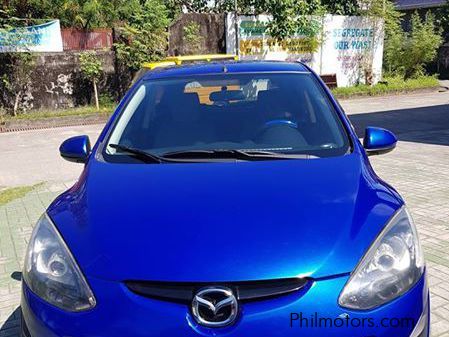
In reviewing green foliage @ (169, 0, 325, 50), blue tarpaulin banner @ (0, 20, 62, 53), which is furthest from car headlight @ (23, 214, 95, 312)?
green foliage @ (169, 0, 325, 50)

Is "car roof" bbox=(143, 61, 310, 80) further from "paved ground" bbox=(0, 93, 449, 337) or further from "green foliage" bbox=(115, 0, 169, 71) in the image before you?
"green foliage" bbox=(115, 0, 169, 71)

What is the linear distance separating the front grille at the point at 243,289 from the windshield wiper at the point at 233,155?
1.03 m

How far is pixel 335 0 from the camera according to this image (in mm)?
22203

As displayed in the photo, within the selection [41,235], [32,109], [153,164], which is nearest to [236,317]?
[41,235]

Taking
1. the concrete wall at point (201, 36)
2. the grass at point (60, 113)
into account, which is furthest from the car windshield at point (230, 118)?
the concrete wall at point (201, 36)

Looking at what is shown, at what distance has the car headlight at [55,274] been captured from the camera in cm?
193

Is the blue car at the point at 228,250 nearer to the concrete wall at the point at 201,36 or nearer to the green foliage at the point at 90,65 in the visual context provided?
the green foliage at the point at 90,65

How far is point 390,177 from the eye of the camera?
7031mm

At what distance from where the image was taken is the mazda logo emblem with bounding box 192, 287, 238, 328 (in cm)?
178

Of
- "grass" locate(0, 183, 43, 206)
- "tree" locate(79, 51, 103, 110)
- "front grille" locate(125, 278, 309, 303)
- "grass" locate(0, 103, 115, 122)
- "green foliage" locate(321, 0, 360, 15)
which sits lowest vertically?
"grass" locate(0, 103, 115, 122)

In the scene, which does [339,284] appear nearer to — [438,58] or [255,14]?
[255,14]

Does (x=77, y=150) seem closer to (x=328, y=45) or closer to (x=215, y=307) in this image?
(x=215, y=307)

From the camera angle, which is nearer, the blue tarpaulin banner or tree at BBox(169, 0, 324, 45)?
the blue tarpaulin banner

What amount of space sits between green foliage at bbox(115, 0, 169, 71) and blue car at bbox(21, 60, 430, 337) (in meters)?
13.8
